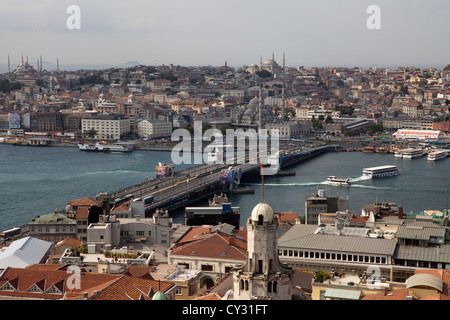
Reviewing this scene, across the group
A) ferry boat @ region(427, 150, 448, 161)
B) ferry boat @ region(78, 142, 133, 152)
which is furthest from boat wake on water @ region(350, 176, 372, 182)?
ferry boat @ region(78, 142, 133, 152)

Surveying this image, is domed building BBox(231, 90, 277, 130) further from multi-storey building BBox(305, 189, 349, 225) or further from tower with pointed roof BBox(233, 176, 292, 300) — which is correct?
tower with pointed roof BBox(233, 176, 292, 300)

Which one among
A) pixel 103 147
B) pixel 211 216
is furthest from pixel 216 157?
pixel 211 216

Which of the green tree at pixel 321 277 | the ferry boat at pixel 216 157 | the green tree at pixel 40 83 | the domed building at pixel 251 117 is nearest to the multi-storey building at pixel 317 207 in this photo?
the green tree at pixel 321 277

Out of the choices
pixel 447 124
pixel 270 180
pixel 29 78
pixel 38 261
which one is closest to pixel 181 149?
pixel 270 180

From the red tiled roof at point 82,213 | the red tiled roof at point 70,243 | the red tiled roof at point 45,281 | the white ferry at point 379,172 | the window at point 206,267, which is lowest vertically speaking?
the white ferry at point 379,172

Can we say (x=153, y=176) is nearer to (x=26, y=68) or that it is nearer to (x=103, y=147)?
(x=103, y=147)

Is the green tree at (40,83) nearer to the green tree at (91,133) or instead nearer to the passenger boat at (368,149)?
the green tree at (91,133)
